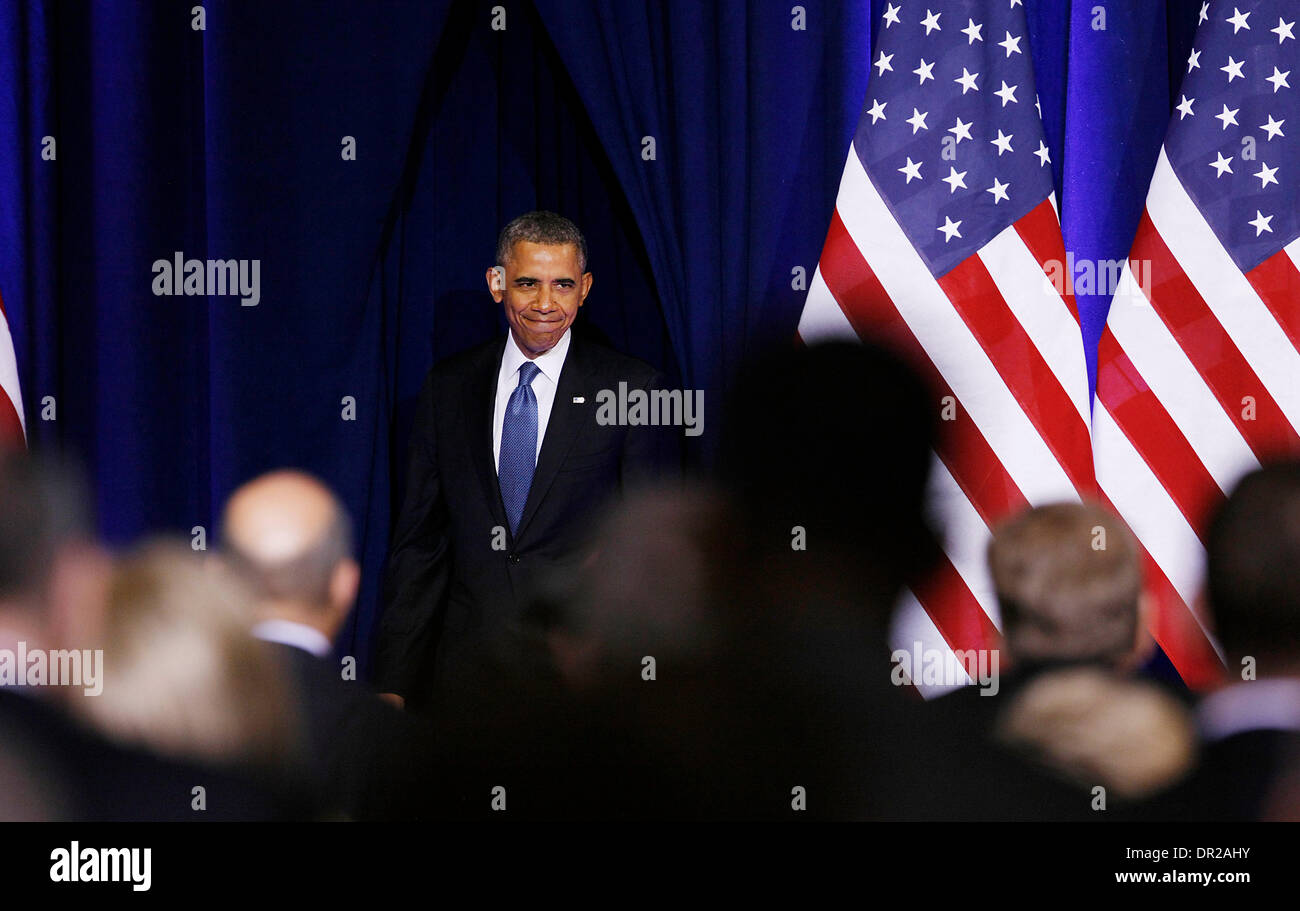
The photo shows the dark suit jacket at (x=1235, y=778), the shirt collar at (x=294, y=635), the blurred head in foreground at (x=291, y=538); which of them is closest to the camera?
the dark suit jacket at (x=1235, y=778)

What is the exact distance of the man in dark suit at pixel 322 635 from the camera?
9.16 feet

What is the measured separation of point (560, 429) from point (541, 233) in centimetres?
48

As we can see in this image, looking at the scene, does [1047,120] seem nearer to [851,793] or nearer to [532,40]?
[532,40]

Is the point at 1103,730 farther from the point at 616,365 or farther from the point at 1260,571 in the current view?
the point at 616,365

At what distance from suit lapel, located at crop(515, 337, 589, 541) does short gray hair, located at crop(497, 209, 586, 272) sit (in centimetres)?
26

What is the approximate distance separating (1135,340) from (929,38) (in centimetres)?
91

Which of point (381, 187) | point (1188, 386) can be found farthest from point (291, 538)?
point (1188, 386)

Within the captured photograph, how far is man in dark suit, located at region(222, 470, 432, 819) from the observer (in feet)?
9.16

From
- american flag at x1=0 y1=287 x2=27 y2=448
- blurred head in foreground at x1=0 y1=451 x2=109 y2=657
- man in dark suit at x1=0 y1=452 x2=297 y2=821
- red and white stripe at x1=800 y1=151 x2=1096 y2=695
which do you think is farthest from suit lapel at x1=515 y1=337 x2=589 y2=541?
american flag at x1=0 y1=287 x2=27 y2=448

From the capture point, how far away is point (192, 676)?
2977 millimetres

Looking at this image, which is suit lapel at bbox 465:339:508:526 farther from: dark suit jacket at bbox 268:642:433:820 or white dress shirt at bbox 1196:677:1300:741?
white dress shirt at bbox 1196:677:1300:741

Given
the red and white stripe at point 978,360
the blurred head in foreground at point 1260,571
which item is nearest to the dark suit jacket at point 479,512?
the red and white stripe at point 978,360

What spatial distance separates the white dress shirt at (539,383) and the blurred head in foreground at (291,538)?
46cm

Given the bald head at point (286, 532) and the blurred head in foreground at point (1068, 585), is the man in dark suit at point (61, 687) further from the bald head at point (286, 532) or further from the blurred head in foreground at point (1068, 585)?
the blurred head in foreground at point (1068, 585)
